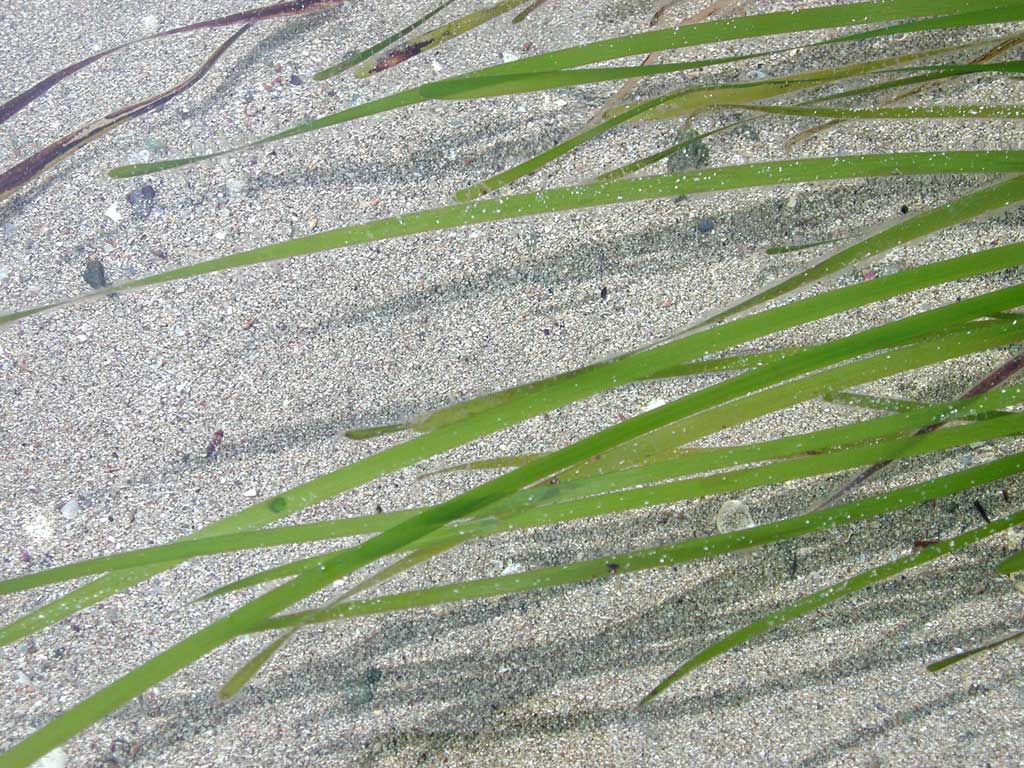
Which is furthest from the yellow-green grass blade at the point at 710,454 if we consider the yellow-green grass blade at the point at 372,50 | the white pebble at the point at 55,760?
the yellow-green grass blade at the point at 372,50

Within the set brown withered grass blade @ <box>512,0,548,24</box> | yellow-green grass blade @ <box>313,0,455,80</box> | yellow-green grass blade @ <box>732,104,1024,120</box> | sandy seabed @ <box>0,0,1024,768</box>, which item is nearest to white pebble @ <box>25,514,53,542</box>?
sandy seabed @ <box>0,0,1024,768</box>

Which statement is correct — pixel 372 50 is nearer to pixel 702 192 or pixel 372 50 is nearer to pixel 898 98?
pixel 702 192

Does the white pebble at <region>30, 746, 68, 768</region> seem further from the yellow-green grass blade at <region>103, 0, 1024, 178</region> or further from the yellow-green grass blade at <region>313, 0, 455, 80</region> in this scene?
the yellow-green grass blade at <region>313, 0, 455, 80</region>

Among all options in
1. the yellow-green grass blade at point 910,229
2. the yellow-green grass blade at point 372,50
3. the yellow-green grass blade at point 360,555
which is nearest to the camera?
the yellow-green grass blade at point 360,555

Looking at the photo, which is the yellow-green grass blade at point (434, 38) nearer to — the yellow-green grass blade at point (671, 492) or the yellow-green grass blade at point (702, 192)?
the yellow-green grass blade at point (702, 192)

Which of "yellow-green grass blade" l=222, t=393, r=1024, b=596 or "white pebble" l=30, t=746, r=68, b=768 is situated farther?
"white pebble" l=30, t=746, r=68, b=768

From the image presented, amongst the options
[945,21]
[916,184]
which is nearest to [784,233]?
[916,184]
